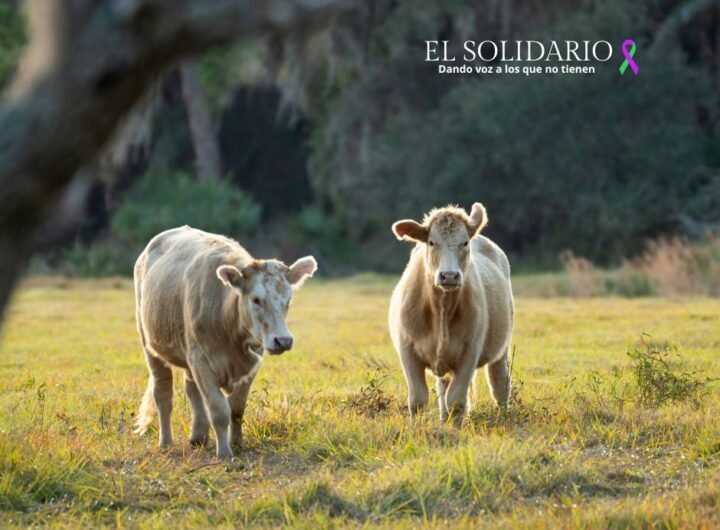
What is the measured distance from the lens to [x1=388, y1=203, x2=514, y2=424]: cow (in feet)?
30.0

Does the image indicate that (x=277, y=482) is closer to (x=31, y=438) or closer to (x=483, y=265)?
(x=31, y=438)

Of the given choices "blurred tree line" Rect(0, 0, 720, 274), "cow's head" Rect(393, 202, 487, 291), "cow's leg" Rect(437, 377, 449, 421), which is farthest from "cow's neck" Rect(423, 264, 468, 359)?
"blurred tree line" Rect(0, 0, 720, 274)

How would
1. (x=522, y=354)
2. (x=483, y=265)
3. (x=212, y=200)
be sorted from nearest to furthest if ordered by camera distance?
(x=483, y=265) → (x=522, y=354) → (x=212, y=200)

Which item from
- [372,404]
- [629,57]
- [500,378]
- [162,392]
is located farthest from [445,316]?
[629,57]

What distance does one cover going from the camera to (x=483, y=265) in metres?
10.4

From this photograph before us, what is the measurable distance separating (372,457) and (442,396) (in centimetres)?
195

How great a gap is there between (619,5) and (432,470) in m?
27.0

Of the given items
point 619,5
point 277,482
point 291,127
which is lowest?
point 277,482

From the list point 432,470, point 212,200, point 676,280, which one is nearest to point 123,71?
point 432,470

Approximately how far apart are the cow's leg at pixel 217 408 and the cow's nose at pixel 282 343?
0.75 metres

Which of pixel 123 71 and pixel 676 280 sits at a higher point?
pixel 123 71

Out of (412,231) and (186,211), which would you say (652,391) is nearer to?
(412,231)

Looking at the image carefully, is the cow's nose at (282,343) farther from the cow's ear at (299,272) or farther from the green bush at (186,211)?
the green bush at (186,211)

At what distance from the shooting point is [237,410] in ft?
28.3
